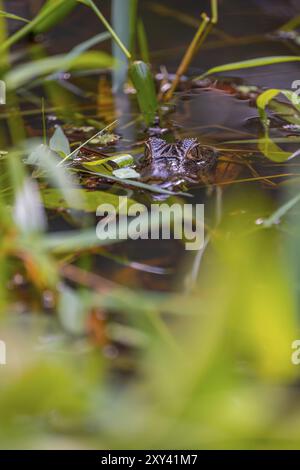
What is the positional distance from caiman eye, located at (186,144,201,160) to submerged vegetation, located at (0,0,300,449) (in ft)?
0.22

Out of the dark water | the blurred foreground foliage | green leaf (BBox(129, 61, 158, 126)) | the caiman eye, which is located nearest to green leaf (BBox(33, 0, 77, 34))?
the dark water

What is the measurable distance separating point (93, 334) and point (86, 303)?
0.05 meters

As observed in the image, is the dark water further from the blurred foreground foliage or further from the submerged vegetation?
the blurred foreground foliage

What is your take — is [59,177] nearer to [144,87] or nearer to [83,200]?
[83,200]

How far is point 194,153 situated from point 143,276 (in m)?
0.57

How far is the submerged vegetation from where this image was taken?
2.59 ft

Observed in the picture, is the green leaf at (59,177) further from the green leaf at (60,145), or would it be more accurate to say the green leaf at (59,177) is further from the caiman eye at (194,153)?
the caiman eye at (194,153)

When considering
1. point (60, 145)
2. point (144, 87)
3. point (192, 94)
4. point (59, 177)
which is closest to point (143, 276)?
point (59, 177)

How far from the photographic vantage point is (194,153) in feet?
5.50

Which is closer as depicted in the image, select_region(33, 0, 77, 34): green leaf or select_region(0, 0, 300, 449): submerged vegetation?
select_region(0, 0, 300, 449): submerged vegetation

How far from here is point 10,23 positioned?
272 cm

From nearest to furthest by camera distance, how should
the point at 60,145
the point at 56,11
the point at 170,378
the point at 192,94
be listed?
the point at 170,378, the point at 60,145, the point at 56,11, the point at 192,94

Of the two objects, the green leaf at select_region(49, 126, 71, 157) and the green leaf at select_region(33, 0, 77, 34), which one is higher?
the green leaf at select_region(33, 0, 77, 34)

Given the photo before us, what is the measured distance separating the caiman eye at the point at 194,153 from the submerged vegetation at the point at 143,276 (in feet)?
0.22
